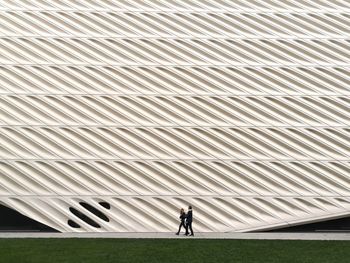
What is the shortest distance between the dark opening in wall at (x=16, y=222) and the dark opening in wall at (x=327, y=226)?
907 centimetres

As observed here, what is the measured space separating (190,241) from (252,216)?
3736 mm

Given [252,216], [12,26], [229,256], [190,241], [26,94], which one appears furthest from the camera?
[12,26]

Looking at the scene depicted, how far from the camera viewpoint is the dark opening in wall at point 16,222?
717 inches

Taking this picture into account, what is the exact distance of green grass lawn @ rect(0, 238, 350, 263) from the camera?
467 inches

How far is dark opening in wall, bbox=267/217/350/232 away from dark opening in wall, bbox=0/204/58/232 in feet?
29.8

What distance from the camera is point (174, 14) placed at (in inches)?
839

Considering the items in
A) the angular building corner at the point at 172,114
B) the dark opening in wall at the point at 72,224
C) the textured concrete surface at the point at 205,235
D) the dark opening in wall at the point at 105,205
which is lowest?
the textured concrete surface at the point at 205,235

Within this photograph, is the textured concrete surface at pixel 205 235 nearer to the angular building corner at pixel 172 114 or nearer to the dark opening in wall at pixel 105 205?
the angular building corner at pixel 172 114

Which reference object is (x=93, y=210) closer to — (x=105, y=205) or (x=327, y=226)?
(x=105, y=205)

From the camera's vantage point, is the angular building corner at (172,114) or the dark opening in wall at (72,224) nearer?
the dark opening in wall at (72,224)

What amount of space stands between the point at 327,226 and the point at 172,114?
23.2ft

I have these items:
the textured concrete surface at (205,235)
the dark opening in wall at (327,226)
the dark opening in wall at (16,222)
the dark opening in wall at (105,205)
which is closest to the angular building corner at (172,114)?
the dark opening in wall at (105,205)

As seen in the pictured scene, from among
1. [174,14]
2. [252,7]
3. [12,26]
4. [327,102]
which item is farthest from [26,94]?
[327,102]

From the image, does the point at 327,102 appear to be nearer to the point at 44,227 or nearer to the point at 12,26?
the point at 44,227
